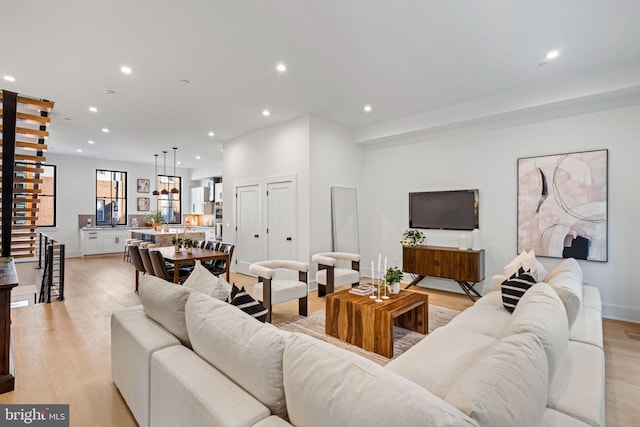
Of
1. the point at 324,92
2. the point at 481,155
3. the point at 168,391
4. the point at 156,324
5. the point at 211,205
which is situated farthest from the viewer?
the point at 211,205

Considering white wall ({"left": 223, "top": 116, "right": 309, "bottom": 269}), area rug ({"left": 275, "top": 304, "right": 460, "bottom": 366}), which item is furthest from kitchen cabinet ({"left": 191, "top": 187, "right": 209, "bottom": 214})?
area rug ({"left": 275, "top": 304, "right": 460, "bottom": 366})

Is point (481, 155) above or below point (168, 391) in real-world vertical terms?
above

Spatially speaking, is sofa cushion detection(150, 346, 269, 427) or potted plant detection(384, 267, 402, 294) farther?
potted plant detection(384, 267, 402, 294)

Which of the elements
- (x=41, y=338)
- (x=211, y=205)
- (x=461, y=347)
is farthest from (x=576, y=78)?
(x=211, y=205)

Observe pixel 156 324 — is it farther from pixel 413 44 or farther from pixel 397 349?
pixel 413 44

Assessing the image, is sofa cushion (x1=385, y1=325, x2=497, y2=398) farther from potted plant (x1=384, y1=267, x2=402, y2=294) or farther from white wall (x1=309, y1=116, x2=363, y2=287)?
white wall (x1=309, y1=116, x2=363, y2=287)

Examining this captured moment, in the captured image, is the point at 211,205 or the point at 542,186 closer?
the point at 542,186

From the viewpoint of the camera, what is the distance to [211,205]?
37.2 ft

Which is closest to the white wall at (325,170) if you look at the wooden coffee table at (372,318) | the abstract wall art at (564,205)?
the wooden coffee table at (372,318)

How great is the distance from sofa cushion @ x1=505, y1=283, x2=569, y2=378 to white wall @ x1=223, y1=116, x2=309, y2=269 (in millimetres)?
4032

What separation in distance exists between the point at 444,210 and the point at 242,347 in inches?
195

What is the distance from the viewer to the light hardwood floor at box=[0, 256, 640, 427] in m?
2.22

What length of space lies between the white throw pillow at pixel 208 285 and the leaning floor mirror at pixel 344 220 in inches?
149

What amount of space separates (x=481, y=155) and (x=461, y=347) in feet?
13.0
